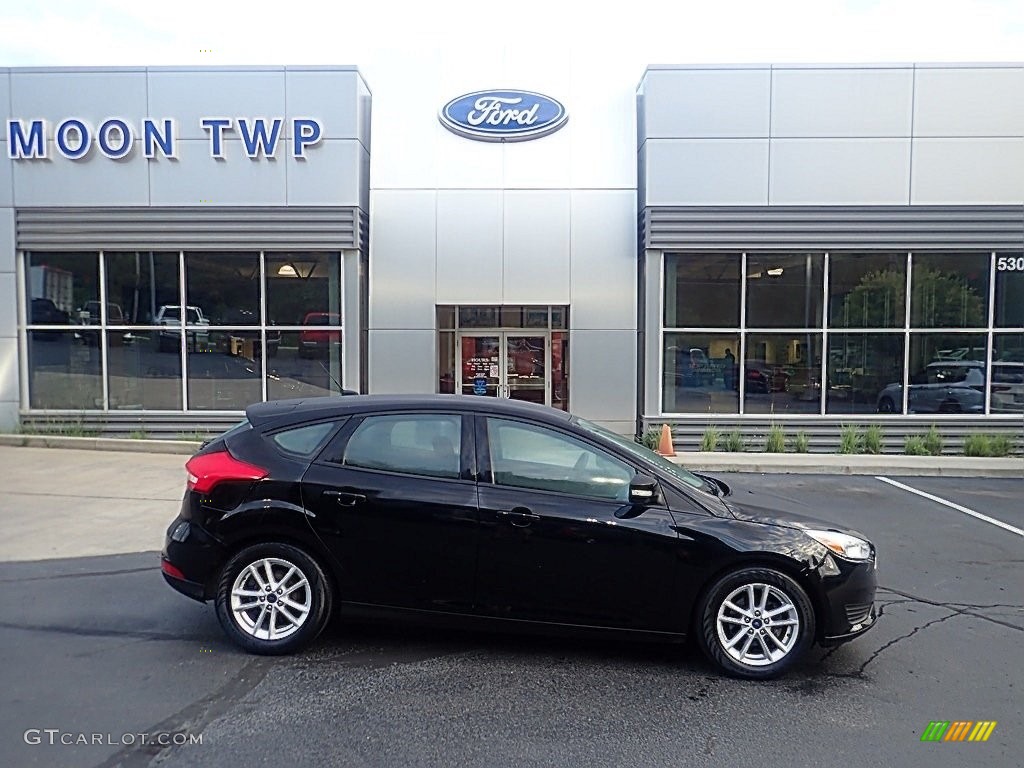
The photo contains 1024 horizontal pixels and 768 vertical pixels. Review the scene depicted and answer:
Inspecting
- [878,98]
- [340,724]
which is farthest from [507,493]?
[878,98]

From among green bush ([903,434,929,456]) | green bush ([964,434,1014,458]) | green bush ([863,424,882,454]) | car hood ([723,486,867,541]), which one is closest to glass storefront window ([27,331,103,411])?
car hood ([723,486,867,541])

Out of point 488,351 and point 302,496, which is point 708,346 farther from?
point 302,496

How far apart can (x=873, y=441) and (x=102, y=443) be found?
520 inches

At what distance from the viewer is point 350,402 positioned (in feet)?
15.9

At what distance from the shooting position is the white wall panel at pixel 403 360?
13.6 meters

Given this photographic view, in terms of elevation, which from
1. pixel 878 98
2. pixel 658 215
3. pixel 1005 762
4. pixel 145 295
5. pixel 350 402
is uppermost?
pixel 878 98

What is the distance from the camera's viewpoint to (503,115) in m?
13.5

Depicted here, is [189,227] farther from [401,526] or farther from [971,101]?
[971,101]

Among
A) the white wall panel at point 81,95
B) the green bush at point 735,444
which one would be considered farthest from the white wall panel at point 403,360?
the white wall panel at point 81,95

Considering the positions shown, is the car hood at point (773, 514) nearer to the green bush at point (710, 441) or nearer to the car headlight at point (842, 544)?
the car headlight at point (842, 544)

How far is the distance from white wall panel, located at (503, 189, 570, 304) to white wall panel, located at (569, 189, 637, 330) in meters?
0.20

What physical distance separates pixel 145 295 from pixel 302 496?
36.4 feet

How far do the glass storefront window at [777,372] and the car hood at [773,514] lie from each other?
908 centimetres

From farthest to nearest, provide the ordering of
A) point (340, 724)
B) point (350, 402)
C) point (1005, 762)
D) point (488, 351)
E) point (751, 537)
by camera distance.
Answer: point (488, 351) → point (350, 402) → point (751, 537) → point (340, 724) → point (1005, 762)
